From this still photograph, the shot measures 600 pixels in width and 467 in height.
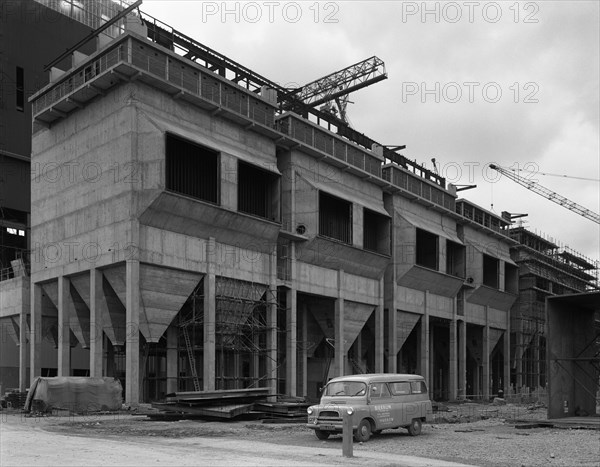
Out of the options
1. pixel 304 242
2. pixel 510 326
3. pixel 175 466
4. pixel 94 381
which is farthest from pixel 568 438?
pixel 510 326

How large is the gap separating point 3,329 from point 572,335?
3873 centimetres

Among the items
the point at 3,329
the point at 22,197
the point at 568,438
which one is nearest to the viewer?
the point at 568,438

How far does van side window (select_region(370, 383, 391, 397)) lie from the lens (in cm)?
2361

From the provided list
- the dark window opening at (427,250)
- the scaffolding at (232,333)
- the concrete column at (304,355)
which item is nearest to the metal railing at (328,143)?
the dark window opening at (427,250)

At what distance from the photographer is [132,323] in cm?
3612

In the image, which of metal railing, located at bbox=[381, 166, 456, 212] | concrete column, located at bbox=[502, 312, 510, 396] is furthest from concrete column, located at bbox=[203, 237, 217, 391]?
concrete column, located at bbox=[502, 312, 510, 396]

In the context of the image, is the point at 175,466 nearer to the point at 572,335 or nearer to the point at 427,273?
the point at 572,335

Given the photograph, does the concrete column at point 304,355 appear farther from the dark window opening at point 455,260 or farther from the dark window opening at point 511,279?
the dark window opening at point 511,279

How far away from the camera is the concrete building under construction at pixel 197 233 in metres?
37.7

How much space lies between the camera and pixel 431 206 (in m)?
62.8

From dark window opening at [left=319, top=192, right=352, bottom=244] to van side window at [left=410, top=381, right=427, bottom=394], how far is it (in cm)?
2478

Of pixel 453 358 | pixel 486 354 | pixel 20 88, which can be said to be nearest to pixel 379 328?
pixel 453 358

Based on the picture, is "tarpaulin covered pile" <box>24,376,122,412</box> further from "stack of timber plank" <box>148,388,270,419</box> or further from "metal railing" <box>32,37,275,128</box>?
"metal railing" <box>32,37,275,128</box>

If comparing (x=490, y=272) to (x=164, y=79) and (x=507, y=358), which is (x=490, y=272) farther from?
(x=164, y=79)
